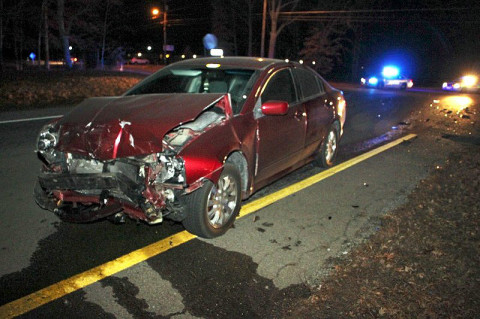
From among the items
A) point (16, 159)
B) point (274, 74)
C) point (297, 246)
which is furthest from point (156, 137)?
point (16, 159)

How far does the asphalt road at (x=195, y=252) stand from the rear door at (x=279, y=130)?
0.52m

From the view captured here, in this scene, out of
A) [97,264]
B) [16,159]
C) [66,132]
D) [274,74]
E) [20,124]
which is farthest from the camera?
[20,124]

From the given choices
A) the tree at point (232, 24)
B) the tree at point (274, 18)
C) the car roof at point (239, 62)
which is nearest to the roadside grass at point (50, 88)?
the car roof at point (239, 62)

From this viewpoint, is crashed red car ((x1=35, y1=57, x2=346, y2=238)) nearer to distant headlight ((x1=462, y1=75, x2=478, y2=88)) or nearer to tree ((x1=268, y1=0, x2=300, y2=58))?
distant headlight ((x1=462, y1=75, x2=478, y2=88))

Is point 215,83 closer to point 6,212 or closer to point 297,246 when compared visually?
point 297,246

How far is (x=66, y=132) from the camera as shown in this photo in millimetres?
4004

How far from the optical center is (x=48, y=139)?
4.20 meters

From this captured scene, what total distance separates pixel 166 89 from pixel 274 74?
1.41 meters

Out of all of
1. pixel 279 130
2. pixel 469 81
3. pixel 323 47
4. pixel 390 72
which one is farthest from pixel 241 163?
pixel 323 47

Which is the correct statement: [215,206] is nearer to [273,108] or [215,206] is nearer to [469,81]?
[273,108]

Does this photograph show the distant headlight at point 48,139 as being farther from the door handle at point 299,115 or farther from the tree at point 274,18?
the tree at point 274,18

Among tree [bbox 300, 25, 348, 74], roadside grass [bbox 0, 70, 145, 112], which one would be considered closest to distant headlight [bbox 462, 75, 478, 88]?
tree [bbox 300, 25, 348, 74]

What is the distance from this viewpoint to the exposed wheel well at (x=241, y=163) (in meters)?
4.43

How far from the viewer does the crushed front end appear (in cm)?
370
